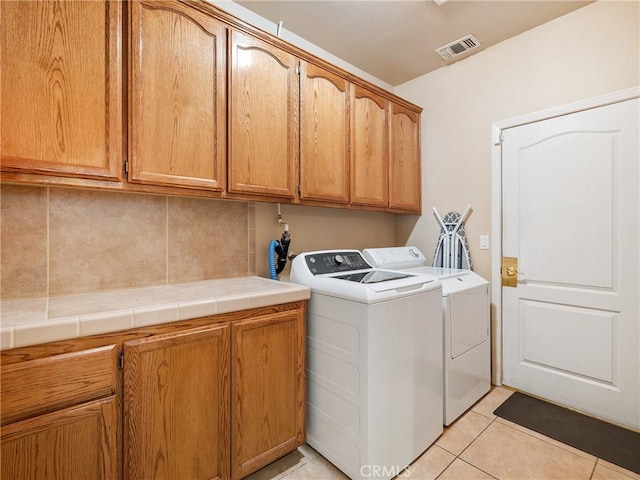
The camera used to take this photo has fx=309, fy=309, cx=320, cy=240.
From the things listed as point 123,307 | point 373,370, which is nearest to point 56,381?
point 123,307

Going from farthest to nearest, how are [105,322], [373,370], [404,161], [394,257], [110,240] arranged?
[404,161] < [394,257] < [110,240] < [373,370] < [105,322]

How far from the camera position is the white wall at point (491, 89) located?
1.98 m

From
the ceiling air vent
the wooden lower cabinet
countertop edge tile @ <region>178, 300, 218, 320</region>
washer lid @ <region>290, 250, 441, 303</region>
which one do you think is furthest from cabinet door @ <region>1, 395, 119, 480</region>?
the ceiling air vent

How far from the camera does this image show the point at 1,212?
1.33m

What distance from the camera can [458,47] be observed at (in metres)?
2.49

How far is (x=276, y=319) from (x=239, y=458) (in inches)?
25.1

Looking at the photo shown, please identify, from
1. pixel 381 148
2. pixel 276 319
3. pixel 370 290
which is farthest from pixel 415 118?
pixel 276 319

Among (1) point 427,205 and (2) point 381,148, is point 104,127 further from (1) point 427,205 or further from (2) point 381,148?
(1) point 427,205

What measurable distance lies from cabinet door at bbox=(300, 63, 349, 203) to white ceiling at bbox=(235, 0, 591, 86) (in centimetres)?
42

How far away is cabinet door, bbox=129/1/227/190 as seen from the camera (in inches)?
54.1

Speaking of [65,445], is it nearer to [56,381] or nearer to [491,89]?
[56,381]

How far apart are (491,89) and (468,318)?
6.03 feet

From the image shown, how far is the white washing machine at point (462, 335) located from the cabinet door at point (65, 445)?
1.72 meters

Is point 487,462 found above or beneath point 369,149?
beneath
